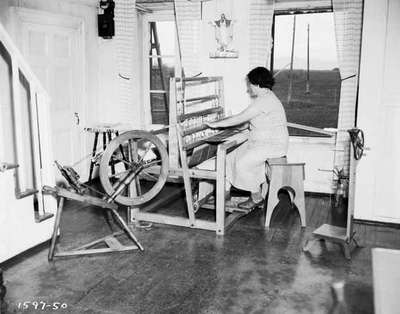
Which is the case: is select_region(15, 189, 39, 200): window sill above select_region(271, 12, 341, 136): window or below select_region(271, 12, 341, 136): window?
below

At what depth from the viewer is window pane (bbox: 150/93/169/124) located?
23.1 feet

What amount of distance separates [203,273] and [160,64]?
3782 mm

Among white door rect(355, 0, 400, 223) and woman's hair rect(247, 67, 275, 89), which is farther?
woman's hair rect(247, 67, 275, 89)

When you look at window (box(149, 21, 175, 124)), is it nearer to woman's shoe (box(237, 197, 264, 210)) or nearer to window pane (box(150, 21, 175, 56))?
window pane (box(150, 21, 175, 56))

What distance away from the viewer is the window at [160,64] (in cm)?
673

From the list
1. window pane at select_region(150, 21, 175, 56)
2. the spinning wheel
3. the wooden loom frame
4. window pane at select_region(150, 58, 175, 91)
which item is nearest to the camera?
the spinning wheel

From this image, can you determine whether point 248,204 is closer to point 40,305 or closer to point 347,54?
point 347,54

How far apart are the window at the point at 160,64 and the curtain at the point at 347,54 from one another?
7.38ft

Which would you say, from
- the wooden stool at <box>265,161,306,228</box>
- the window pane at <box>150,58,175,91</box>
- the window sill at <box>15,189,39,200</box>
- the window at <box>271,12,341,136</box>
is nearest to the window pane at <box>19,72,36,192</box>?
the window sill at <box>15,189,39,200</box>

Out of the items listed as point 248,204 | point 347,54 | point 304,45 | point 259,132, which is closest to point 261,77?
point 259,132

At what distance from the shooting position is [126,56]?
260 inches

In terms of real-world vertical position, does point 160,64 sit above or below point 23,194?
above

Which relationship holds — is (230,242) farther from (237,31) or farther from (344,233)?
(237,31)

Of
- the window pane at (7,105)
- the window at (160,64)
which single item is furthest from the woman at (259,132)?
the window pane at (7,105)
